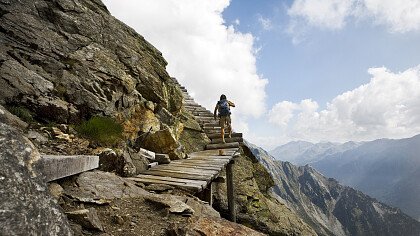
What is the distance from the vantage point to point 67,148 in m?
7.10

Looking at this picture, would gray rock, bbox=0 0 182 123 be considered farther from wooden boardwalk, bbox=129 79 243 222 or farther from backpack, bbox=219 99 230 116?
backpack, bbox=219 99 230 116

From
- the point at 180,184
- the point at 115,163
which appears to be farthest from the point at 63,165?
the point at 180,184

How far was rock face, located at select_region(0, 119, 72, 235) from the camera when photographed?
2.43 metres

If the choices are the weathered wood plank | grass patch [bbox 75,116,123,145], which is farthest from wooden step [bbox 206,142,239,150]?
the weathered wood plank

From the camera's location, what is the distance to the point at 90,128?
8.77m

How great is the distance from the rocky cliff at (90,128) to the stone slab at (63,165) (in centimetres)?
20

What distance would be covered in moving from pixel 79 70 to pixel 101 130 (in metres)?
2.81

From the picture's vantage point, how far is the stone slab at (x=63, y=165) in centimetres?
410

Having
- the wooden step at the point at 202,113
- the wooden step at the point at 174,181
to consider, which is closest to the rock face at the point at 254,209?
the wooden step at the point at 202,113

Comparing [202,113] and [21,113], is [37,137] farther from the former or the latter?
[202,113]

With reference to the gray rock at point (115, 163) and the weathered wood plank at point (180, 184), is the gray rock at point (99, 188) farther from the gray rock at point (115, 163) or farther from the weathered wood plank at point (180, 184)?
the weathered wood plank at point (180, 184)

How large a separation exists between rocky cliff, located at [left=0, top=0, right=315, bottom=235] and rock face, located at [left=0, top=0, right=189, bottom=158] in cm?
4

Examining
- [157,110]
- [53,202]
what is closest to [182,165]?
[157,110]

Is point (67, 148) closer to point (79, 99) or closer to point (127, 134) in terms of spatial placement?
point (79, 99)
